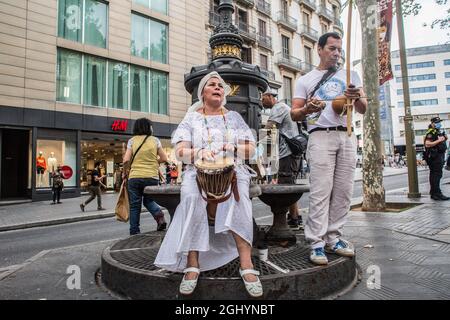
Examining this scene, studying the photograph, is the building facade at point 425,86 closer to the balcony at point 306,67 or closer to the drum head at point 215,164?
the balcony at point 306,67

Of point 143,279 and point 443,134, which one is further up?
point 443,134

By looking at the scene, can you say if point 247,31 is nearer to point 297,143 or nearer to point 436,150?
point 436,150

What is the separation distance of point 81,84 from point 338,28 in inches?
1363

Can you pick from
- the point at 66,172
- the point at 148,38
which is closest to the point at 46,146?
the point at 66,172

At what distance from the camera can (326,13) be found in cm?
3903

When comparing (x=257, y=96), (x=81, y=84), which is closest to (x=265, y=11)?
(x=81, y=84)

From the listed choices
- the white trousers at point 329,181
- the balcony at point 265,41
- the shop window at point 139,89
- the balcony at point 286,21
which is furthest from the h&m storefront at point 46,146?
the balcony at point 286,21

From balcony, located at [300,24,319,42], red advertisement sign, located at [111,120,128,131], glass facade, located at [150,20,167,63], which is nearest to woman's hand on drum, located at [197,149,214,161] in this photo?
red advertisement sign, located at [111,120,128,131]

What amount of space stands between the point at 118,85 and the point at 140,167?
15154 millimetres

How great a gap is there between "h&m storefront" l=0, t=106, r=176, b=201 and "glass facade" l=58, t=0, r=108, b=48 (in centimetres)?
405

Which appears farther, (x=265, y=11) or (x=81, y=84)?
(x=265, y=11)

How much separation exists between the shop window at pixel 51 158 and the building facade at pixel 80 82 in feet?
0.15
